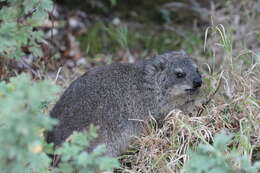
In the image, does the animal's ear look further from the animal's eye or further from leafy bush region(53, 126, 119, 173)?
leafy bush region(53, 126, 119, 173)

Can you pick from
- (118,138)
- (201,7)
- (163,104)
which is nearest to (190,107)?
(163,104)

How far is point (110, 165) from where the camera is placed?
3029 mm

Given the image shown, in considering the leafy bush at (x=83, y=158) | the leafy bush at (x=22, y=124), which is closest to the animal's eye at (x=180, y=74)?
the leafy bush at (x=83, y=158)

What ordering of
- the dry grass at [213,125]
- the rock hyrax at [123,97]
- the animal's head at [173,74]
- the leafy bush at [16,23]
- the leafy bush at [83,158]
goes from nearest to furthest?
the leafy bush at [83,158] < the leafy bush at [16,23] < the dry grass at [213,125] < the rock hyrax at [123,97] < the animal's head at [173,74]

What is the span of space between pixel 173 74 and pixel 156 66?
0.67 feet

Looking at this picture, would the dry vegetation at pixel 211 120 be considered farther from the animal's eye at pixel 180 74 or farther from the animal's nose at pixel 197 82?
the animal's eye at pixel 180 74

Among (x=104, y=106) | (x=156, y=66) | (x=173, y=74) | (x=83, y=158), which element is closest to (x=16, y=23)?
(x=104, y=106)

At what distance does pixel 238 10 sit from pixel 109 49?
2.07 meters

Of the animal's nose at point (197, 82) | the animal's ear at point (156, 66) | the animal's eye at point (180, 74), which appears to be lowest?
the animal's nose at point (197, 82)

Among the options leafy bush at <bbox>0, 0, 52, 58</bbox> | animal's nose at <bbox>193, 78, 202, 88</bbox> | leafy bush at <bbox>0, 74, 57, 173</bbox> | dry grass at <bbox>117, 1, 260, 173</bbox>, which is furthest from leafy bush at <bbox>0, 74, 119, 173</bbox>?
animal's nose at <bbox>193, 78, 202, 88</bbox>

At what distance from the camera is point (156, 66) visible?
5297 millimetres

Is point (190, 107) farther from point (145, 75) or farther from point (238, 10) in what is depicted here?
point (238, 10)

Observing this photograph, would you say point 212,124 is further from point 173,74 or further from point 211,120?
point 173,74

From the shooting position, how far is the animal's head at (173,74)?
204 inches
